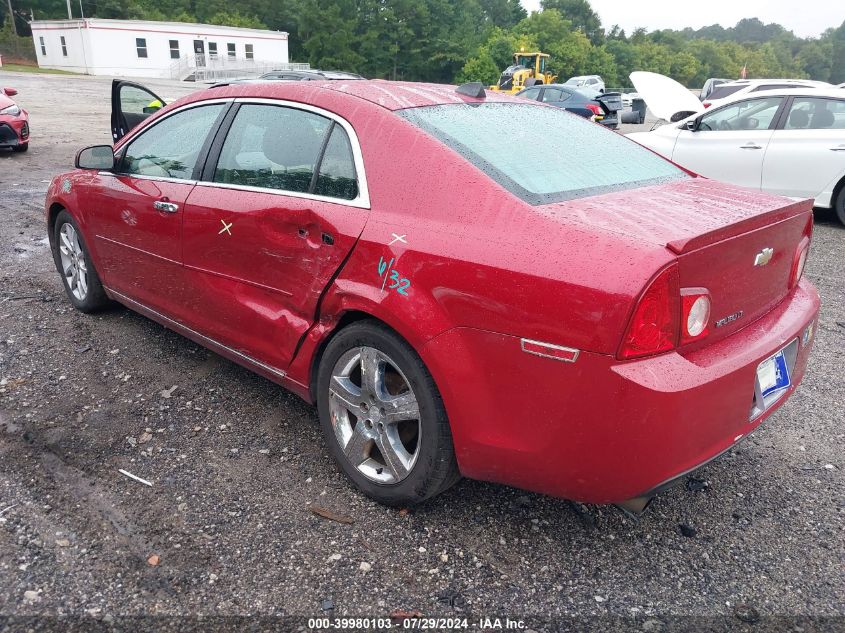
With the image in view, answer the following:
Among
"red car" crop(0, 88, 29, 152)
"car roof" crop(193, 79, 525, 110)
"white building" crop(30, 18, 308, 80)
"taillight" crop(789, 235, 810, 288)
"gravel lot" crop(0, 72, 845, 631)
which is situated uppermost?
"car roof" crop(193, 79, 525, 110)

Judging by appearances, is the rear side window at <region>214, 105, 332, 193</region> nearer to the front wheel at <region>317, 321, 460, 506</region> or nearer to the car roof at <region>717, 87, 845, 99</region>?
the front wheel at <region>317, 321, 460, 506</region>

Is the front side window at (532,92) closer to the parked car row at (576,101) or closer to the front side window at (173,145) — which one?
the parked car row at (576,101)

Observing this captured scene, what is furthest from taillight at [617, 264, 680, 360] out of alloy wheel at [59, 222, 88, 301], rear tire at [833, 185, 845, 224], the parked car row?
the parked car row

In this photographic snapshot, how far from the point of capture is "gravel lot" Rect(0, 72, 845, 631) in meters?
2.18

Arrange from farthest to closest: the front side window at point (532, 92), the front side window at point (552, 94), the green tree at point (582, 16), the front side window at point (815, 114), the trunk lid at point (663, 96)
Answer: the green tree at point (582, 16) → the front side window at point (532, 92) → the front side window at point (552, 94) → the trunk lid at point (663, 96) → the front side window at point (815, 114)

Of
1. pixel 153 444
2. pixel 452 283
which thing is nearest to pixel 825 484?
pixel 452 283

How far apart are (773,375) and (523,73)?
34641 millimetres

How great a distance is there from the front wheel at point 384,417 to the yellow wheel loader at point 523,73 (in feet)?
94.4

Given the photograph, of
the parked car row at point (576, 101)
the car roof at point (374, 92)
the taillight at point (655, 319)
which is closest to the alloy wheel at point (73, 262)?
the car roof at point (374, 92)

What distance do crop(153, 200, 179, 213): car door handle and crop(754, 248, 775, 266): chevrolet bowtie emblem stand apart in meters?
2.60

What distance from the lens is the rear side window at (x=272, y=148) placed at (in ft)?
9.17

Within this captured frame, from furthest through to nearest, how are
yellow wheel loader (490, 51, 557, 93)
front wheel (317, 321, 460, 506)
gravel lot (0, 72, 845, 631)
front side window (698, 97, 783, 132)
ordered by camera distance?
1. yellow wheel loader (490, 51, 557, 93)
2. front side window (698, 97, 783, 132)
3. front wheel (317, 321, 460, 506)
4. gravel lot (0, 72, 845, 631)

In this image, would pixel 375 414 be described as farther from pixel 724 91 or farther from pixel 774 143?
pixel 724 91

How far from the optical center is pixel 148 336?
4.25m
